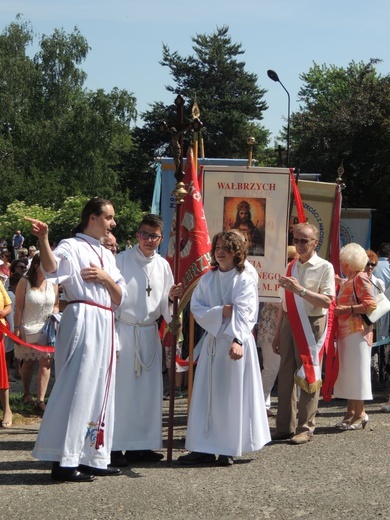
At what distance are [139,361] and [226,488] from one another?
57.4 inches

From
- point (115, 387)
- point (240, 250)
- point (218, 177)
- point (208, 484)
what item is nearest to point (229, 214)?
point (218, 177)

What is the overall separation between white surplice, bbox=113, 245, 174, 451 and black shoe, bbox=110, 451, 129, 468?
0.07m

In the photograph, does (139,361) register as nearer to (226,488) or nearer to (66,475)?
(66,475)

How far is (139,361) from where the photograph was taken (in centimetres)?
812

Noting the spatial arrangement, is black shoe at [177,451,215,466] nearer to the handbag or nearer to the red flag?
the red flag

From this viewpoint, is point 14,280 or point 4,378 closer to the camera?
point 4,378

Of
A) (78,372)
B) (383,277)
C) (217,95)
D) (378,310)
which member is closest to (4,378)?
(78,372)

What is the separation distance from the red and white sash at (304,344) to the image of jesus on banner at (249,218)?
956mm

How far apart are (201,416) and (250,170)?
9.49 feet

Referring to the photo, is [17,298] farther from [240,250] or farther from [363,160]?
[363,160]

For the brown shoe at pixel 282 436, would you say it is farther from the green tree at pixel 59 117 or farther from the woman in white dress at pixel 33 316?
the green tree at pixel 59 117

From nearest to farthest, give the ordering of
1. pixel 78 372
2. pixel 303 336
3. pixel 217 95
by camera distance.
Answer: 1. pixel 78 372
2. pixel 303 336
3. pixel 217 95

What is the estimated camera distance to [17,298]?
10875mm

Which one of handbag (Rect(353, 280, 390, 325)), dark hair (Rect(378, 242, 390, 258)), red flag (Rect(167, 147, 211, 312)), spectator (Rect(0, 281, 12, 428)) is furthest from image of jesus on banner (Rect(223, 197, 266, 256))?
dark hair (Rect(378, 242, 390, 258))
